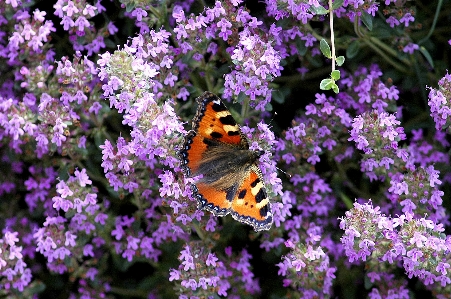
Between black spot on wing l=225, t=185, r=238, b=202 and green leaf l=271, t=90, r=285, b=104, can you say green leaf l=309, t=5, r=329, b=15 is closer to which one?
green leaf l=271, t=90, r=285, b=104

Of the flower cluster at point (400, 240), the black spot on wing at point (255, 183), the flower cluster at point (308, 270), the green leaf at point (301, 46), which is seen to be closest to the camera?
the flower cluster at point (400, 240)

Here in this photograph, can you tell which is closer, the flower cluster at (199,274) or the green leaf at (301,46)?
the flower cluster at (199,274)

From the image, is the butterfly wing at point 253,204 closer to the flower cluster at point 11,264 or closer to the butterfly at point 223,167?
the butterfly at point 223,167

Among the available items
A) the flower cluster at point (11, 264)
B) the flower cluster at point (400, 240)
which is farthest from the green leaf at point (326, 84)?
the flower cluster at point (11, 264)

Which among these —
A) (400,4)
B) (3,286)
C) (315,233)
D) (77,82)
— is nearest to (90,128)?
(77,82)

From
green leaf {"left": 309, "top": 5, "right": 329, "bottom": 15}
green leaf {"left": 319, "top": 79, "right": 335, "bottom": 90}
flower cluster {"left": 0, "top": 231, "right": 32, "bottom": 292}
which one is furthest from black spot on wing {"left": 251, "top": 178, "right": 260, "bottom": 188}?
flower cluster {"left": 0, "top": 231, "right": 32, "bottom": 292}

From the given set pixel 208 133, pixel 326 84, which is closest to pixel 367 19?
pixel 326 84

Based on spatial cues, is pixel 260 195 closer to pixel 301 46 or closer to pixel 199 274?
pixel 199 274

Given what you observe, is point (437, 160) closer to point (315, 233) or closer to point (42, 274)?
point (315, 233)
